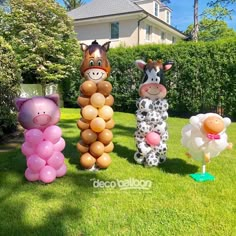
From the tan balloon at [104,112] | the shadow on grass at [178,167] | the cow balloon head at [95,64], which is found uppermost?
the cow balloon head at [95,64]

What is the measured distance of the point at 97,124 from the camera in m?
4.42

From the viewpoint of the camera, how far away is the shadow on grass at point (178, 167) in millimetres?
4656

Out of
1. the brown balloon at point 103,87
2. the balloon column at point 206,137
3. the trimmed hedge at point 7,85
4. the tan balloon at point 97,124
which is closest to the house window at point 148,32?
the trimmed hedge at point 7,85

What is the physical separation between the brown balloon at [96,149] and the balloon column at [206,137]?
4.05 ft

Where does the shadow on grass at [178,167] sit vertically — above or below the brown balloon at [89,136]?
below

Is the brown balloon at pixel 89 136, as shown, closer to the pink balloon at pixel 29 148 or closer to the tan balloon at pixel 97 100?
the tan balloon at pixel 97 100

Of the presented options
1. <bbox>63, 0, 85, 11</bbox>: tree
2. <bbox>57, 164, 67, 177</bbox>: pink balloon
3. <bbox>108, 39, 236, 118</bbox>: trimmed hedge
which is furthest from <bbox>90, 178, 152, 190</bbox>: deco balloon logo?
<bbox>63, 0, 85, 11</bbox>: tree

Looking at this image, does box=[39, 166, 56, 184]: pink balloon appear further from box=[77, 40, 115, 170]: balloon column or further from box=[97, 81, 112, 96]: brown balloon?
box=[97, 81, 112, 96]: brown balloon

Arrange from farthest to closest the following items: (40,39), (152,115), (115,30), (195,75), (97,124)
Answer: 1. (115,30)
2. (40,39)
3. (195,75)
4. (152,115)
5. (97,124)

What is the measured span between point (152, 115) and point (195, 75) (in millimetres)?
7337

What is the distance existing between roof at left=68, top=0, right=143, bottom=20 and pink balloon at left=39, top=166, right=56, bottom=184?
16.6 meters

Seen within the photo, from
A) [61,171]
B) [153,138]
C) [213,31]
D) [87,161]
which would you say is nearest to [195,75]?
→ [153,138]

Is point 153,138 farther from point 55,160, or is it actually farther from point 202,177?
point 55,160

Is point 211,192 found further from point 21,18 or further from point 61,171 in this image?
point 21,18
